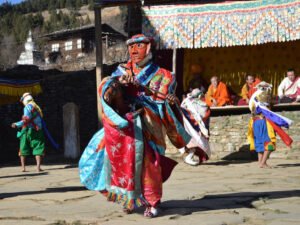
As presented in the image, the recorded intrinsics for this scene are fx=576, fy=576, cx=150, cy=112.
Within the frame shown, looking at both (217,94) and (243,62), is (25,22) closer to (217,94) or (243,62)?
(243,62)

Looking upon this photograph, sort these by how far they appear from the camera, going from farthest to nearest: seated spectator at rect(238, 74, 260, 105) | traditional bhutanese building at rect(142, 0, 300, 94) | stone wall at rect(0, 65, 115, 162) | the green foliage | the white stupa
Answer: the green foliage < the white stupa < stone wall at rect(0, 65, 115, 162) < seated spectator at rect(238, 74, 260, 105) < traditional bhutanese building at rect(142, 0, 300, 94)

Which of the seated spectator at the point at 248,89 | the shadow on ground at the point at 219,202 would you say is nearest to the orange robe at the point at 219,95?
the seated spectator at the point at 248,89

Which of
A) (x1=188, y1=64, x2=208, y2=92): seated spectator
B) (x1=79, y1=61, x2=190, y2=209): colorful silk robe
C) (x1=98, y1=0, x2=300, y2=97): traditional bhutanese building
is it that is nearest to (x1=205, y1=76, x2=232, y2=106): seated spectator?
(x1=188, y1=64, x2=208, y2=92): seated spectator

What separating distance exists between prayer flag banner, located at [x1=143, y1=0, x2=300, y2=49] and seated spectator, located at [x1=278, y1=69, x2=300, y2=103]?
40.2 inches

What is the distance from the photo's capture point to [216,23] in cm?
1321

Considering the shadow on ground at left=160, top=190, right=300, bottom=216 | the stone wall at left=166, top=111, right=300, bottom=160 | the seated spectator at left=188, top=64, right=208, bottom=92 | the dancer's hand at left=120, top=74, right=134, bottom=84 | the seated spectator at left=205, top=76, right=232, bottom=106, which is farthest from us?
the seated spectator at left=188, top=64, right=208, bottom=92

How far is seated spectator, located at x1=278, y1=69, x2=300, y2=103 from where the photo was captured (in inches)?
513

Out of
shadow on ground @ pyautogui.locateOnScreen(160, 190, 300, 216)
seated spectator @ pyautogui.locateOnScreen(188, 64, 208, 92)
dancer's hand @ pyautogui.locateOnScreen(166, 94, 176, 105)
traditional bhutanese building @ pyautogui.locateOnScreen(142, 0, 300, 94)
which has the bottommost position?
shadow on ground @ pyautogui.locateOnScreen(160, 190, 300, 216)

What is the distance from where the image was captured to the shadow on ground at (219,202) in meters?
5.46

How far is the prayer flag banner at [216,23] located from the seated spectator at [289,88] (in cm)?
102

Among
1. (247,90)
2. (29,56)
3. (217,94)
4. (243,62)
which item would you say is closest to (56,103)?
(217,94)

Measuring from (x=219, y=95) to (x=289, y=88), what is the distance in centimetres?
161

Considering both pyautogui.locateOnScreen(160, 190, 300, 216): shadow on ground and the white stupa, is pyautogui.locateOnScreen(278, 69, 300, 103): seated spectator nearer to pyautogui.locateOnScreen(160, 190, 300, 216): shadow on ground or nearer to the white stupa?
pyautogui.locateOnScreen(160, 190, 300, 216): shadow on ground

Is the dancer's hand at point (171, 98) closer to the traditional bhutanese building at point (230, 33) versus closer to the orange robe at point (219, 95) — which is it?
the traditional bhutanese building at point (230, 33)
